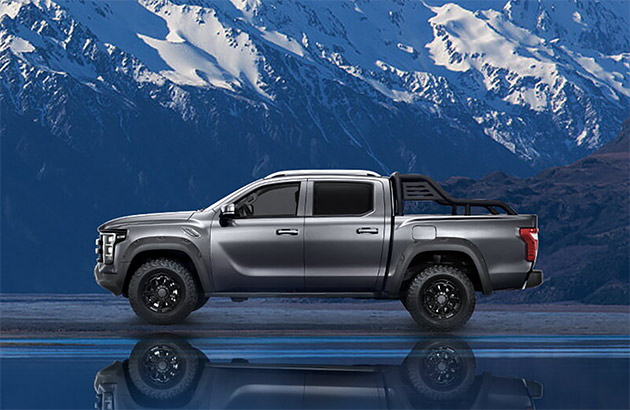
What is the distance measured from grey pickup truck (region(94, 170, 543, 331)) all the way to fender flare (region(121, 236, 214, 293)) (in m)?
0.01

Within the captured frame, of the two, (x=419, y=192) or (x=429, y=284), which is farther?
(x=419, y=192)

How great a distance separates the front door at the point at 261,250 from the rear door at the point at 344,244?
12 centimetres

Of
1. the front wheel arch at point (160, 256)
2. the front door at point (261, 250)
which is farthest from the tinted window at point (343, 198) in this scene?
the front wheel arch at point (160, 256)

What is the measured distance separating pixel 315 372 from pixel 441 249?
3760mm

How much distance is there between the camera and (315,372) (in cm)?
974

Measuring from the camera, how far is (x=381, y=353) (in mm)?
11172

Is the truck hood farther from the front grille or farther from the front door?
the front door

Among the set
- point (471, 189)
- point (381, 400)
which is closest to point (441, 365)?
point (381, 400)

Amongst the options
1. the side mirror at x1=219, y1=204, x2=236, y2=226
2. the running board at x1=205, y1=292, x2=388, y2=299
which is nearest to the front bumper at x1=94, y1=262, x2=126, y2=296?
the running board at x1=205, y1=292, x2=388, y2=299

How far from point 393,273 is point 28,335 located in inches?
174

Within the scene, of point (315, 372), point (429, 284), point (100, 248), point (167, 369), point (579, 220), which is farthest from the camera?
point (579, 220)

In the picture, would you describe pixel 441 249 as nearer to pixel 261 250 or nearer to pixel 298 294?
pixel 298 294

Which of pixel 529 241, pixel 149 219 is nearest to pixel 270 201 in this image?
pixel 149 219

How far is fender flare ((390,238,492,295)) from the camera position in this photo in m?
13.0
